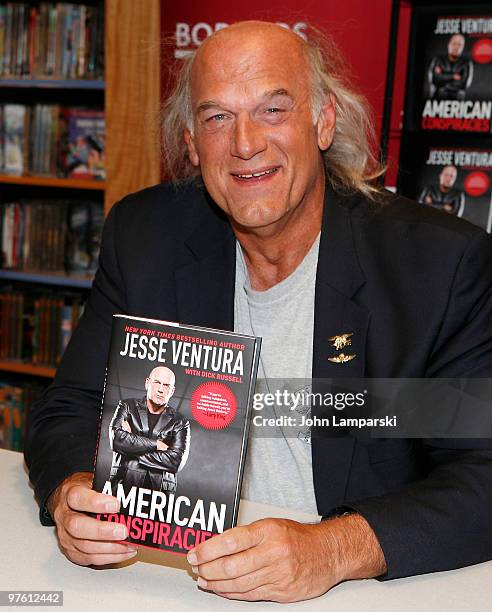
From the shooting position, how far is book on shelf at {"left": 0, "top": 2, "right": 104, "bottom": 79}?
3121 mm

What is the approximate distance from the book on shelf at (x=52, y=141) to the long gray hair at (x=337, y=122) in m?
1.29

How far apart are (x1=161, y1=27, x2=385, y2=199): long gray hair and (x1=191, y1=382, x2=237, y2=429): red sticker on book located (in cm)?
78

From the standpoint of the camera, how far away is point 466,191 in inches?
115

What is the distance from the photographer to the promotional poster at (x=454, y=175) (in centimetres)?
289

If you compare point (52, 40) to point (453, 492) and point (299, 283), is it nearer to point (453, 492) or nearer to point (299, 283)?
point (299, 283)

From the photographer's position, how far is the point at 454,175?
9.61 feet

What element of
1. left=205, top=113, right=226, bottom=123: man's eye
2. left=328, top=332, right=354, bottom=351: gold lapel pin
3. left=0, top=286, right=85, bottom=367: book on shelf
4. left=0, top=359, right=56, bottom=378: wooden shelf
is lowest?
left=0, top=359, right=56, bottom=378: wooden shelf

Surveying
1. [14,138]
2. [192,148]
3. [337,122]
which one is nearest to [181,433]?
[192,148]

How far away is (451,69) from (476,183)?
423mm

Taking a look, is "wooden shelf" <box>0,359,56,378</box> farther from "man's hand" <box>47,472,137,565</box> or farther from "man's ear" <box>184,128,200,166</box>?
"man's hand" <box>47,472,137,565</box>

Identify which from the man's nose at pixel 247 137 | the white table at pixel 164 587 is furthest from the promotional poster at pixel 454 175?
the white table at pixel 164 587

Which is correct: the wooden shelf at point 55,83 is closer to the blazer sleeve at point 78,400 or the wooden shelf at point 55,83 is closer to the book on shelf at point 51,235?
the book on shelf at point 51,235

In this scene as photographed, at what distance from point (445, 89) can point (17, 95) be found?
6.13ft

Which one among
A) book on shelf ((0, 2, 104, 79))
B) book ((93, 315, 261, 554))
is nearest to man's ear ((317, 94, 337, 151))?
book ((93, 315, 261, 554))
